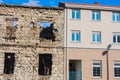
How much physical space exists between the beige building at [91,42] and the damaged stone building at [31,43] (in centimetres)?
114

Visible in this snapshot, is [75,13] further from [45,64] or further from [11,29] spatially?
[11,29]

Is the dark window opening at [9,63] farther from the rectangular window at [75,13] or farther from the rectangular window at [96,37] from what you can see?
the rectangular window at [96,37]

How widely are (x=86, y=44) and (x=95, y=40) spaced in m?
1.32

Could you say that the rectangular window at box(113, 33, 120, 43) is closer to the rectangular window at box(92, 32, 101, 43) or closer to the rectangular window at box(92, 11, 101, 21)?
the rectangular window at box(92, 32, 101, 43)

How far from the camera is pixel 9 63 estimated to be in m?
36.7

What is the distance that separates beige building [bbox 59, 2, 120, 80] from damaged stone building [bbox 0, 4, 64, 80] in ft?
3.74

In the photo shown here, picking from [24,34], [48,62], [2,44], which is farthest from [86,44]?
[2,44]

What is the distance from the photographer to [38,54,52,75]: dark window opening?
3720cm

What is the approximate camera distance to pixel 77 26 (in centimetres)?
3850

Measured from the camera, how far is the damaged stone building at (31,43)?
3653 cm

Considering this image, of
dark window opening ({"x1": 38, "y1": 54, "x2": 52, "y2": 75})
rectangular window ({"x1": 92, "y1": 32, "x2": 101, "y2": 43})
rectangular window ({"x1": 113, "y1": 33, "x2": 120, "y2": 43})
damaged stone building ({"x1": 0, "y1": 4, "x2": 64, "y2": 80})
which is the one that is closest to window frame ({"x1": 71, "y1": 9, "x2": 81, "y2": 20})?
damaged stone building ({"x1": 0, "y1": 4, "x2": 64, "y2": 80})

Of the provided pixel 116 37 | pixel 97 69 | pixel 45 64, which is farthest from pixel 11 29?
pixel 116 37

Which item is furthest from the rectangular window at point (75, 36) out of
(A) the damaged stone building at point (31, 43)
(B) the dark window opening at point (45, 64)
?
(B) the dark window opening at point (45, 64)

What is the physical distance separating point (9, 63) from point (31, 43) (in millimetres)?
3321
